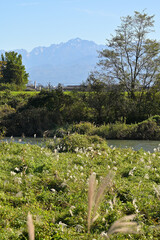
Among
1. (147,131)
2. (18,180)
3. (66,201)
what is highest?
(18,180)

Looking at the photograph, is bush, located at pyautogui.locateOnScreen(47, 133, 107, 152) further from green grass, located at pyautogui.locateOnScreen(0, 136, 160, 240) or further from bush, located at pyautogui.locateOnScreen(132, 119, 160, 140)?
bush, located at pyautogui.locateOnScreen(132, 119, 160, 140)

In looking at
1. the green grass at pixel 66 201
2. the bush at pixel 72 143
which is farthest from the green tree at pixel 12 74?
the green grass at pixel 66 201

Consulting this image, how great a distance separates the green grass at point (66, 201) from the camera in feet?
12.8

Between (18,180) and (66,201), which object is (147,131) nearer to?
(18,180)

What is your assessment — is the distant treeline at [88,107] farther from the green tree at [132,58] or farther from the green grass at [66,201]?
the green grass at [66,201]

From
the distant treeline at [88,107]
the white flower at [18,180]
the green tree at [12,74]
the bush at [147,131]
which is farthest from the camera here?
the green tree at [12,74]

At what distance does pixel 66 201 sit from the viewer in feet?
16.2

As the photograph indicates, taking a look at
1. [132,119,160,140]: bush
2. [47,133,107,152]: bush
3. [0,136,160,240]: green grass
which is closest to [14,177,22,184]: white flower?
[0,136,160,240]: green grass

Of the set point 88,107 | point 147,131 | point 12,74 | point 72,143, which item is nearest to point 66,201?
point 72,143

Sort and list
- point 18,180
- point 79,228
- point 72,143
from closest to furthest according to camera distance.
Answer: point 79,228 → point 18,180 → point 72,143

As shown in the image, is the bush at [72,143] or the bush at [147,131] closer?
the bush at [72,143]

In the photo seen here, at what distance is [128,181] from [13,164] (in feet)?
8.04

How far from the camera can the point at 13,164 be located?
7.04 m

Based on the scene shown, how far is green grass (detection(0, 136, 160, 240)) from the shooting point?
153 inches
